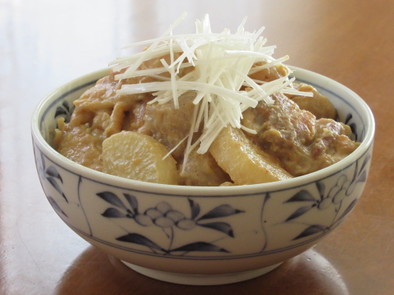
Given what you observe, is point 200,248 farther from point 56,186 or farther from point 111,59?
point 111,59

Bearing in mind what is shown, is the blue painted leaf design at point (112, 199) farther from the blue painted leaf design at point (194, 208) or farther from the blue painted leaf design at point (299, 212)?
the blue painted leaf design at point (299, 212)

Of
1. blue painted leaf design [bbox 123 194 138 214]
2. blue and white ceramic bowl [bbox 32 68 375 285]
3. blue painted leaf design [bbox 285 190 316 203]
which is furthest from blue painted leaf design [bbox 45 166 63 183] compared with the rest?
blue painted leaf design [bbox 285 190 316 203]

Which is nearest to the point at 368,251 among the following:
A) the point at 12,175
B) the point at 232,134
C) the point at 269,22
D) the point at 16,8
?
the point at 232,134

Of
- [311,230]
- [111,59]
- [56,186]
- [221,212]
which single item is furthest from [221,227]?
[111,59]

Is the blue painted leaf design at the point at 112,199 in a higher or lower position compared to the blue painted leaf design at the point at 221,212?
lower

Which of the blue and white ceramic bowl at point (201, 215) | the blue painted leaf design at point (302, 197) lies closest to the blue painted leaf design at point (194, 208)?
the blue and white ceramic bowl at point (201, 215)

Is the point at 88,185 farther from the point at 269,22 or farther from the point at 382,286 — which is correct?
the point at 269,22
